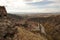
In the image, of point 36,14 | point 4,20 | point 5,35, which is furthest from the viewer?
point 36,14

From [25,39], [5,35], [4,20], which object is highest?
[4,20]

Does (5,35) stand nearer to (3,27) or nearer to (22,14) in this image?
(3,27)

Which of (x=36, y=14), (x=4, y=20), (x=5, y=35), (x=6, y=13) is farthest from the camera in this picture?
(x=36, y=14)

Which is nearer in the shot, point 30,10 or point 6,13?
point 6,13

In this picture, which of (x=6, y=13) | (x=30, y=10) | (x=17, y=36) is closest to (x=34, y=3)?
(x=30, y=10)

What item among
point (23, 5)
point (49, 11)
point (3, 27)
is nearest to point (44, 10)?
point (49, 11)

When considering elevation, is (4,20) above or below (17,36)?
above

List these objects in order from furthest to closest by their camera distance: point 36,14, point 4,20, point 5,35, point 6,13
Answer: point 36,14 < point 6,13 < point 4,20 < point 5,35

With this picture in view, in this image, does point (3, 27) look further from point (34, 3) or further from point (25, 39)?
point (34, 3)

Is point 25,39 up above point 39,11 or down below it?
below
